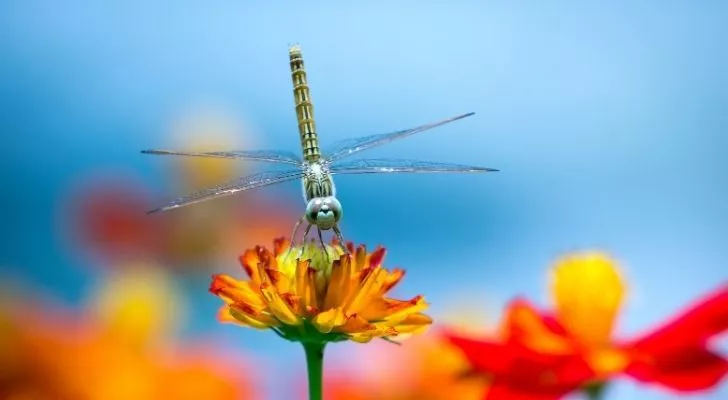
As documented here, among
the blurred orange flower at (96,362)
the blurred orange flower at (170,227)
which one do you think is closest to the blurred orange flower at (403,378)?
the blurred orange flower at (96,362)

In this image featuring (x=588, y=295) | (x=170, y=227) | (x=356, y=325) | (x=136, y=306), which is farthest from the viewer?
(x=170, y=227)

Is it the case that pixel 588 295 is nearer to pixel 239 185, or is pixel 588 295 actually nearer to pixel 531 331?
pixel 531 331

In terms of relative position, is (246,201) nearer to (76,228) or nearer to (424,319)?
(76,228)

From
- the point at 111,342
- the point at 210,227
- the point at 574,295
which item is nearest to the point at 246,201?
the point at 210,227

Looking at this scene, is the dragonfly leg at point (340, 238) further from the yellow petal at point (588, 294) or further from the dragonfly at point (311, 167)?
the yellow petal at point (588, 294)

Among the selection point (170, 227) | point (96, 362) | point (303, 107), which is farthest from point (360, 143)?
point (170, 227)

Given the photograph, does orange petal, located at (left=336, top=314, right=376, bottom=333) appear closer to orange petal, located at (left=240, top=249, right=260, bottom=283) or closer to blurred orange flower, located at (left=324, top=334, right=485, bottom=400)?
orange petal, located at (left=240, top=249, right=260, bottom=283)
